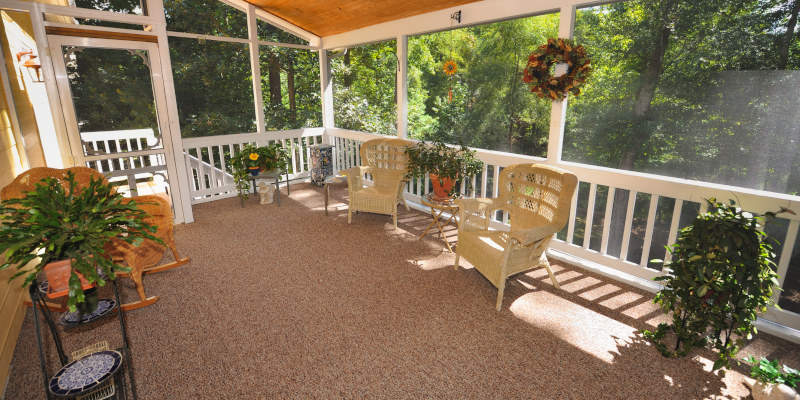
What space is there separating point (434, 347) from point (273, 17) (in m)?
5.40

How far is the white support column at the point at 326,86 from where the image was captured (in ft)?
20.3

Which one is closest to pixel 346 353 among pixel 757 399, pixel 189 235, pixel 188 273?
pixel 188 273

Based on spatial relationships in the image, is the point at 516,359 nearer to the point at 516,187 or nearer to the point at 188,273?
the point at 516,187

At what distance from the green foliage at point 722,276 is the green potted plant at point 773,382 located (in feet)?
0.40

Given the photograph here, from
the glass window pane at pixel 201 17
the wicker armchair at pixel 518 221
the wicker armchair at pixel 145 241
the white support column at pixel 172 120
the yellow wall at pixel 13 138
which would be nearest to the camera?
the yellow wall at pixel 13 138

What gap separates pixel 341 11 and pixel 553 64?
113 inches

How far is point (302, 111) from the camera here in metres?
8.43

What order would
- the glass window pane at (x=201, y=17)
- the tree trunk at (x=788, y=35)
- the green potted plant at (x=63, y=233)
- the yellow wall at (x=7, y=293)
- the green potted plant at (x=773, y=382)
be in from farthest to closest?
the glass window pane at (x=201, y=17) → the tree trunk at (x=788, y=35) → the yellow wall at (x=7, y=293) → the green potted plant at (x=773, y=382) → the green potted plant at (x=63, y=233)

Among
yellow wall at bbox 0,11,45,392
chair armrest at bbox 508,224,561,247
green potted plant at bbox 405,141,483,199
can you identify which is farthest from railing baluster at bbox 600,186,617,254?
yellow wall at bbox 0,11,45,392

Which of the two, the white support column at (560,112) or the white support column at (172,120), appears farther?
the white support column at (172,120)

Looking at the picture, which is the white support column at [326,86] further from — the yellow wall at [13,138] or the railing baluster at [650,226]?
the railing baluster at [650,226]

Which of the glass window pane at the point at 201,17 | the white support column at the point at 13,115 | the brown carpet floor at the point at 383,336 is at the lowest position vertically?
the brown carpet floor at the point at 383,336

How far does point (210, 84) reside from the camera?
309 inches

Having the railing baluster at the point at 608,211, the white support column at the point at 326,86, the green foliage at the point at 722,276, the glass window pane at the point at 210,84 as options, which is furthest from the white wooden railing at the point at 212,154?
the green foliage at the point at 722,276
